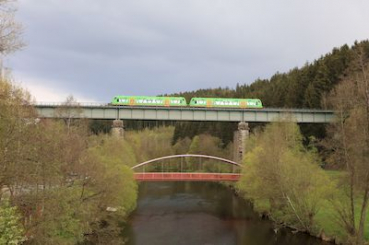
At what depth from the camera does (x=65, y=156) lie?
25062 millimetres

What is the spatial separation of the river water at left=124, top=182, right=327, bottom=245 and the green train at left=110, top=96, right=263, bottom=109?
53.6 ft

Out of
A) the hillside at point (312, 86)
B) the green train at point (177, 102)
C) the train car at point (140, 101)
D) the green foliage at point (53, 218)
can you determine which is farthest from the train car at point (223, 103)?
the green foliage at point (53, 218)

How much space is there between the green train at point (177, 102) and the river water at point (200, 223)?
1635 centimetres

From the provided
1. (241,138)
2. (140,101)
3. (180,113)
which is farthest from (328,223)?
(140,101)

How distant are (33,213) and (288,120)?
44.5m

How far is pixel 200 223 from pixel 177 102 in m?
30.0

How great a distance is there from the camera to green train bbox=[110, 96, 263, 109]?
6600 centimetres

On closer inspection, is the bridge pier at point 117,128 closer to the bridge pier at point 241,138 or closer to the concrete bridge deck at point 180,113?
the concrete bridge deck at point 180,113

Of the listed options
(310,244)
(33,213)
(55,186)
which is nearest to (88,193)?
(55,186)

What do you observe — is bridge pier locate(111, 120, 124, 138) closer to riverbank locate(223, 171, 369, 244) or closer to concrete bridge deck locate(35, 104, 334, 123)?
concrete bridge deck locate(35, 104, 334, 123)

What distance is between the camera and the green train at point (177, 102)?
66.0 meters

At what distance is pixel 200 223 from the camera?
41.5 meters

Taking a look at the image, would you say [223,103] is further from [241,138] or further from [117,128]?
[117,128]

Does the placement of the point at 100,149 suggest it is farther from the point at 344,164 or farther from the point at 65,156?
the point at 344,164
